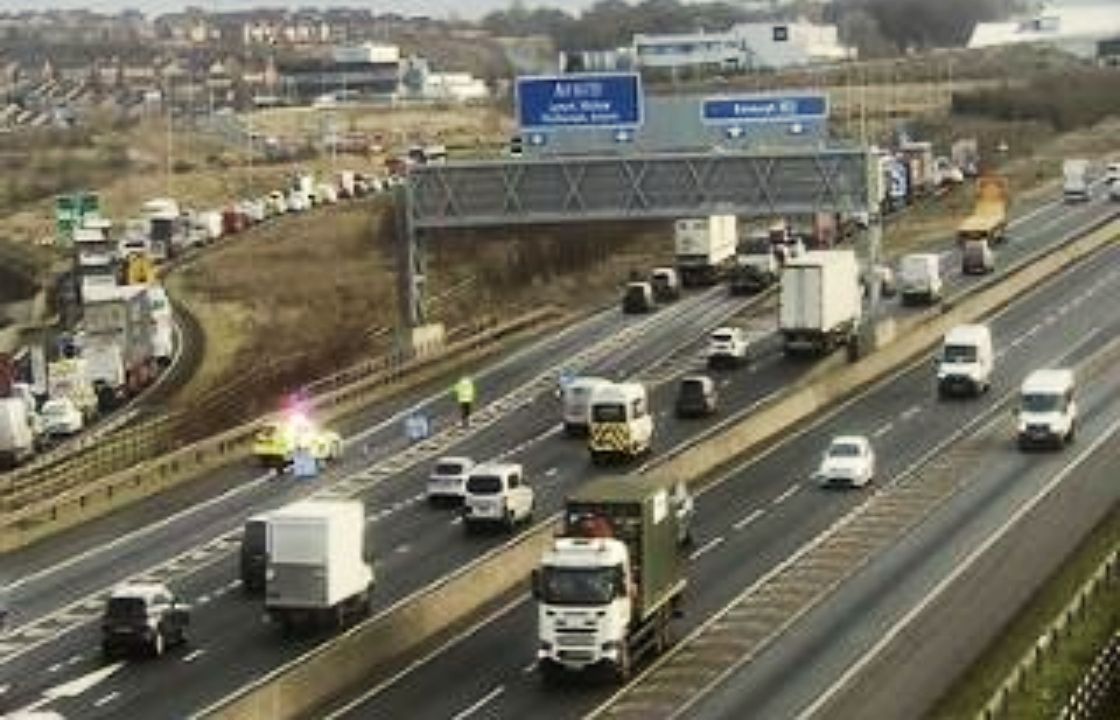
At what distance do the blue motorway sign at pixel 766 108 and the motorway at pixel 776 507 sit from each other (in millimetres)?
12716

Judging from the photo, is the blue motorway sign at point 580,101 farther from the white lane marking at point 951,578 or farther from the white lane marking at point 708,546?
the white lane marking at point 708,546

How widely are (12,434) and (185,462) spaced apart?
17156mm

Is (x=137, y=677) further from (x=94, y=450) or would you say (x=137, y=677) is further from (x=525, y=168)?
(x=525, y=168)

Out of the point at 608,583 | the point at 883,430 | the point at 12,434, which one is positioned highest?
the point at 608,583

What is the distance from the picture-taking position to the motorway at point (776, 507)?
45594 mm

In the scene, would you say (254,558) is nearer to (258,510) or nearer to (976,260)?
(258,510)

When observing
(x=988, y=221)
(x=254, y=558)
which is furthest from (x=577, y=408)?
(x=988, y=221)

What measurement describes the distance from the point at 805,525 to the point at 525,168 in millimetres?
42048

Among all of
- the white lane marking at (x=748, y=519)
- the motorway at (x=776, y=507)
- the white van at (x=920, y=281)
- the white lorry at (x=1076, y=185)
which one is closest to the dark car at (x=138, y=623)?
the motorway at (x=776, y=507)

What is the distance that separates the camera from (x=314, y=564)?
1961 inches

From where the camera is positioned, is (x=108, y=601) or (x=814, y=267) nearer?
(x=108, y=601)

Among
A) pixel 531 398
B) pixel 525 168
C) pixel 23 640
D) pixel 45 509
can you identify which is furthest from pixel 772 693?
pixel 525 168

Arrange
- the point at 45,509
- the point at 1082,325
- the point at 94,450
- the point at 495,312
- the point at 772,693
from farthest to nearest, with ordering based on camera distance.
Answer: the point at 495,312 → the point at 1082,325 → the point at 94,450 → the point at 45,509 → the point at 772,693

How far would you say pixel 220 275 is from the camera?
5886 inches
